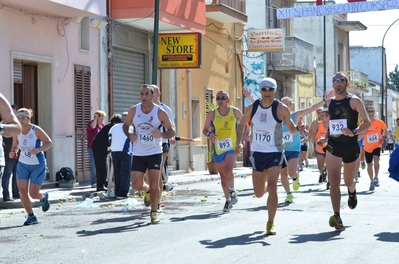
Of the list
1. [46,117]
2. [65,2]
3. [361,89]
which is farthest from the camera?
[361,89]

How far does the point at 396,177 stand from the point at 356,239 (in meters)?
0.91

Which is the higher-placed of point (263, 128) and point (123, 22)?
point (123, 22)

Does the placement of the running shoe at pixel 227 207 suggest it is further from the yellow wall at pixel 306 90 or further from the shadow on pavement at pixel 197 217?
the yellow wall at pixel 306 90

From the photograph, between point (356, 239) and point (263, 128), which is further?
point (263, 128)

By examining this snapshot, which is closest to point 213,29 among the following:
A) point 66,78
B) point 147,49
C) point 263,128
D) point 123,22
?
point 147,49

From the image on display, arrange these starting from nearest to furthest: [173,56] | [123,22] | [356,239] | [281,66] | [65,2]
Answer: [356,239]
[65,2]
[123,22]
[173,56]
[281,66]

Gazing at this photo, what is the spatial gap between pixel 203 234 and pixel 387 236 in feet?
7.02

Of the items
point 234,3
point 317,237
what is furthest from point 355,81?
point 317,237

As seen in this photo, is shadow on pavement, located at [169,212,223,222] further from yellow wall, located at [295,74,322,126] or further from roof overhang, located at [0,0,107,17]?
yellow wall, located at [295,74,322,126]

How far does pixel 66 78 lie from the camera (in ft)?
71.3

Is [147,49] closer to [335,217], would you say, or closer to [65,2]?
[65,2]

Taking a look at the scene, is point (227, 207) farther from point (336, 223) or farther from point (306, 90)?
point (306, 90)

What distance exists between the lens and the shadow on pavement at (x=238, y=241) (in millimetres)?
9570

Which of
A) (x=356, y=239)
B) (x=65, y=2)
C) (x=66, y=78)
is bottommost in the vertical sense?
(x=356, y=239)
